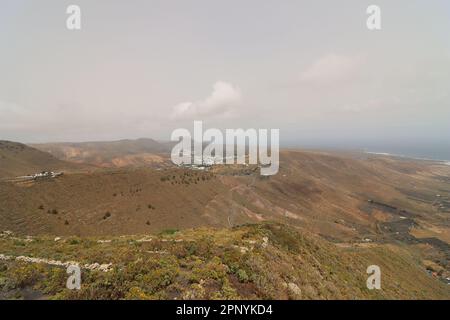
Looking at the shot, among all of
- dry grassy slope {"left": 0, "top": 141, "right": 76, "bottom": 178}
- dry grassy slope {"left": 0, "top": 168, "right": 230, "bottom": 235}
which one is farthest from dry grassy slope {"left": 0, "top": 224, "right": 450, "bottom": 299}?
dry grassy slope {"left": 0, "top": 141, "right": 76, "bottom": 178}

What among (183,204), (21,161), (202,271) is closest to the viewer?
(202,271)

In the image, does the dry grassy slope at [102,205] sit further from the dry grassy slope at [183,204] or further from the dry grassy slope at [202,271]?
the dry grassy slope at [202,271]

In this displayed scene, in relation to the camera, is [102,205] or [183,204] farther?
[183,204]

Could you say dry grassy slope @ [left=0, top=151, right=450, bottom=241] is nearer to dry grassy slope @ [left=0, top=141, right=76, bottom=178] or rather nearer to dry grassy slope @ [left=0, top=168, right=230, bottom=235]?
dry grassy slope @ [left=0, top=168, right=230, bottom=235]

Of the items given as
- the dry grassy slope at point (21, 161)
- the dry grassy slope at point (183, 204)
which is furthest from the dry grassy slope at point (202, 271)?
the dry grassy slope at point (21, 161)

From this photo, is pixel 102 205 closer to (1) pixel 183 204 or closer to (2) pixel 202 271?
(1) pixel 183 204

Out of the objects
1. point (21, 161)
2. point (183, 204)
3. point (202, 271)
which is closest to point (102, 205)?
point (183, 204)
